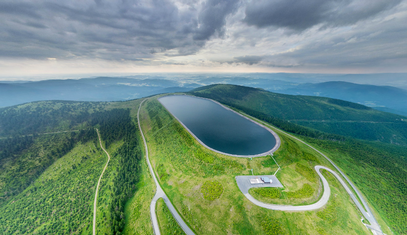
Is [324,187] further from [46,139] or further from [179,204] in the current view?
[46,139]

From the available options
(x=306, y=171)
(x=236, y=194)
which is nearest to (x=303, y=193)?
(x=306, y=171)

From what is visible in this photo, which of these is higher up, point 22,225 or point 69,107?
point 69,107

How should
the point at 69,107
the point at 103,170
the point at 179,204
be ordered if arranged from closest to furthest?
the point at 179,204
the point at 103,170
the point at 69,107

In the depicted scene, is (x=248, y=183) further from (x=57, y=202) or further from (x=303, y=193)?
(x=57, y=202)

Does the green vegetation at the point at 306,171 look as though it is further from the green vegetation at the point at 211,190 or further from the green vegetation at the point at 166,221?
the green vegetation at the point at 166,221

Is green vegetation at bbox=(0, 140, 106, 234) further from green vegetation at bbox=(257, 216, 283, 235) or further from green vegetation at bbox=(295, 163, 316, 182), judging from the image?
green vegetation at bbox=(295, 163, 316, 182)

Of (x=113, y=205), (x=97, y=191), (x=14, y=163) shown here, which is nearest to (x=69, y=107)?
(x=14, y=163)

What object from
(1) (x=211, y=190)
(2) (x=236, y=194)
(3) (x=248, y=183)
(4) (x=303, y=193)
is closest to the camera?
(2) (x=236, y=194)
